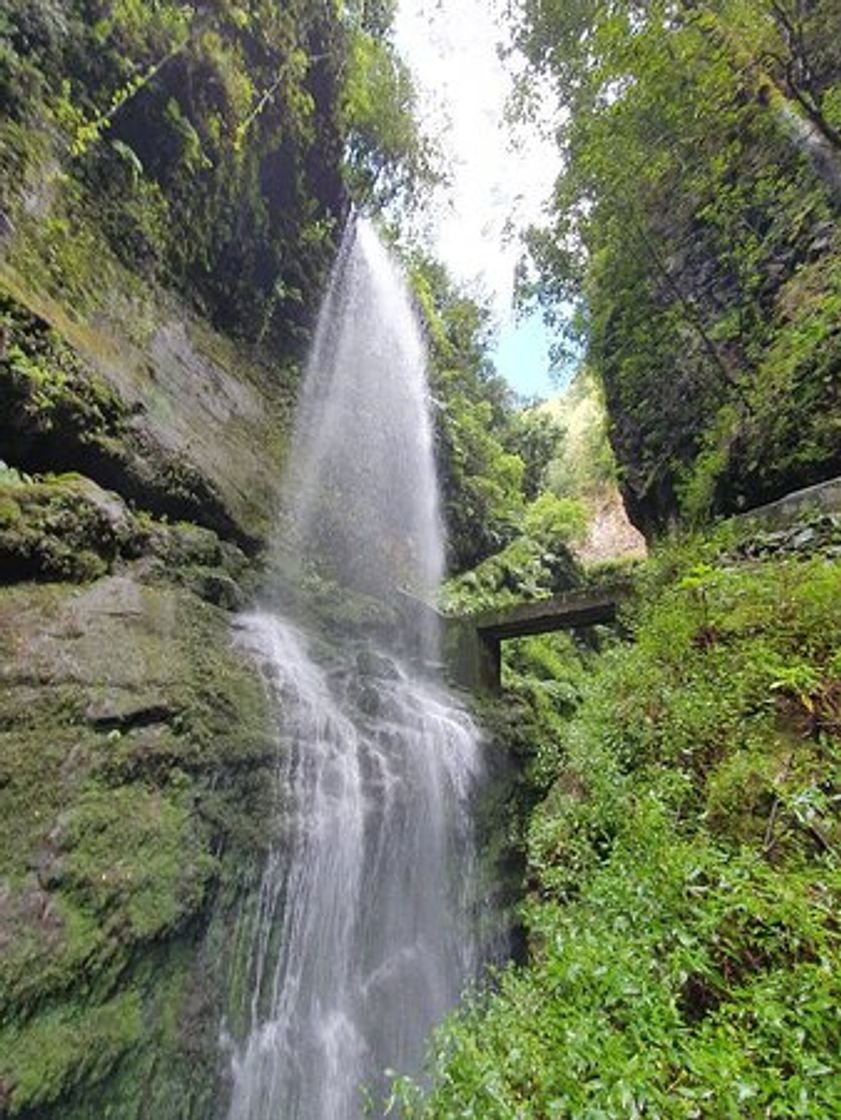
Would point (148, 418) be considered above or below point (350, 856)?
above

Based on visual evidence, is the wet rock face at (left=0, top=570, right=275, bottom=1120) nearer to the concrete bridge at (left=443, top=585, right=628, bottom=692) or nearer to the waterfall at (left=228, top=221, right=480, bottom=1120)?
the waterfall at (left=228, top=221, right=480, bottom=1120)

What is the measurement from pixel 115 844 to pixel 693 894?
119 inches

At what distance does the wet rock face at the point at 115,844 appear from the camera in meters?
2.75

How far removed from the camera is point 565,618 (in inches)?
320

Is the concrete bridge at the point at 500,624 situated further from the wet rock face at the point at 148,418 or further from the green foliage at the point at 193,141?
the green foliage at the point at 193,141

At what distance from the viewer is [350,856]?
179 inches

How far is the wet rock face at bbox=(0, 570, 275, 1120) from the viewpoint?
2.75 metres

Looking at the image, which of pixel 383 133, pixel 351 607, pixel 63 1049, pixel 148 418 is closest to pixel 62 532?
pixel 148 418

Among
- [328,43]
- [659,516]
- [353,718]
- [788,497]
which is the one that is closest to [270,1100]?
[353,718]

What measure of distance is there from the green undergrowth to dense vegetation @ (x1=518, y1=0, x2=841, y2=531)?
105 inches

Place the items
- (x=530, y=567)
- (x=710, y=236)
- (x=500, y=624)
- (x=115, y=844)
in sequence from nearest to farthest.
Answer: (x=115, y=844) → (x=500, y=624) → (x=710, y=236) → (x=530, y=567)

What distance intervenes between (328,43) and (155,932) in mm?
12521

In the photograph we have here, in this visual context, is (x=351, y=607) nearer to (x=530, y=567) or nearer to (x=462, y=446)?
(x=530, y=567)

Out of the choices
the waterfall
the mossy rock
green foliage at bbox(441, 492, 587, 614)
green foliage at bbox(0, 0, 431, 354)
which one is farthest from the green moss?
green foliage at bbox(441, 492, 587, 614)
